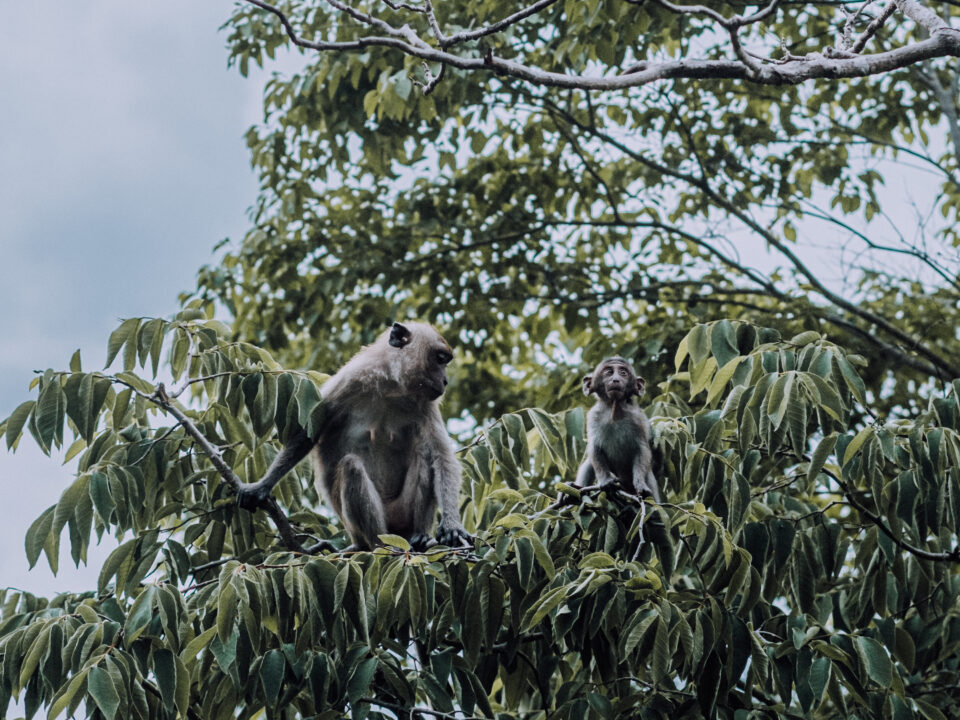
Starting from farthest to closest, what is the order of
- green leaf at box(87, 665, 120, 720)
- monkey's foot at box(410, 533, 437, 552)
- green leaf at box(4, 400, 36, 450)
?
monkey's foot at box(410, 533, 437, 552)
green leaf at box(4, 400, 36, 450)
green leaf at box(87, 665, 120, 720)

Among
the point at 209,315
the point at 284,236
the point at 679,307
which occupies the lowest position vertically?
the point at 679,307

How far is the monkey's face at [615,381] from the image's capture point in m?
5.82

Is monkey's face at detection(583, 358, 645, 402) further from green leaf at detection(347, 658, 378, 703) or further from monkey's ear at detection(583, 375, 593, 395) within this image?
green leaf at detection(347, 658, 378, 703)

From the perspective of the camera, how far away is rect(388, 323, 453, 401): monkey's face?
6.04 meters

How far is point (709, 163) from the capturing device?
31.8 ft

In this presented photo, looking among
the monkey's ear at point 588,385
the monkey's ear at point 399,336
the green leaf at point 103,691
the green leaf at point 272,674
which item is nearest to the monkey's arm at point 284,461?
the monkey's ear at point 399,336

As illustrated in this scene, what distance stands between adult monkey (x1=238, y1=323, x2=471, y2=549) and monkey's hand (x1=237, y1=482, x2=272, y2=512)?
2.17ft

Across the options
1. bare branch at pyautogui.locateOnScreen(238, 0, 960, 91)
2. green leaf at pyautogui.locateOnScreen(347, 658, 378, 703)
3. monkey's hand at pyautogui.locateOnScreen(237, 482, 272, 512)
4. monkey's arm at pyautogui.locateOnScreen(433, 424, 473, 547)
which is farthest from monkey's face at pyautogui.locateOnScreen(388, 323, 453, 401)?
green leaf at pyautogui.locateOnScreen(347, 658, 378, 703)

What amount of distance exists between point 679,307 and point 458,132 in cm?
250

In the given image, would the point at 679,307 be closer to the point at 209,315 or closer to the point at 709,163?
the point at 709,163

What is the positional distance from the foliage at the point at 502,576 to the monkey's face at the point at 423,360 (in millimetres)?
811

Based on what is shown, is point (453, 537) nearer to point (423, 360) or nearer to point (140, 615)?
point (423, 360)

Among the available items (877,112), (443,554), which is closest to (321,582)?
(443,554)

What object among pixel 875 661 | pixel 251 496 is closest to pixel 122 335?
pixel 251 496
